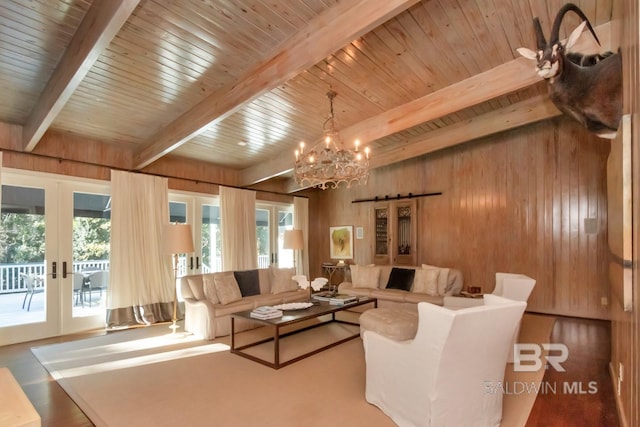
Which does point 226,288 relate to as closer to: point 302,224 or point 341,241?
point 302,224

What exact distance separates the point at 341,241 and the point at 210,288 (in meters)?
4.37

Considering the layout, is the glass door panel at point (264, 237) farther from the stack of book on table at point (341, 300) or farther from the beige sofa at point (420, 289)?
the stack of book on table at point (341, 300)

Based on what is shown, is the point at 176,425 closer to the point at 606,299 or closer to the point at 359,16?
the point at 359,16

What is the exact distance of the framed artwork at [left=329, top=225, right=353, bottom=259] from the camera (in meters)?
8.45

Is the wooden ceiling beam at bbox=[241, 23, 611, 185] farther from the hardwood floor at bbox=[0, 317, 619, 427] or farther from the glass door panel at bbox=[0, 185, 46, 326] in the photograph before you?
the glass door panel at bbox=[0, 185, 46, 326]

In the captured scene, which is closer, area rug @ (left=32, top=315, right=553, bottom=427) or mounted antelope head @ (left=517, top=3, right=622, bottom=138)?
mounted antelope head @ (left=517, top=3, right=622, bottom=138)

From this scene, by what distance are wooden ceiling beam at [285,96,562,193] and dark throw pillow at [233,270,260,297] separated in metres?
3.22

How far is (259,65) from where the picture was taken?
3.30 meters

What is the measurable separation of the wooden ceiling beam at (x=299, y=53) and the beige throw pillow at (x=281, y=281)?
263 centimetres

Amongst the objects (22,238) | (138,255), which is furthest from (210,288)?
(22,238)

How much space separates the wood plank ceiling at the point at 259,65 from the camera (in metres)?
2.63

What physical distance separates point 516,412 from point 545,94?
4.22 meters
